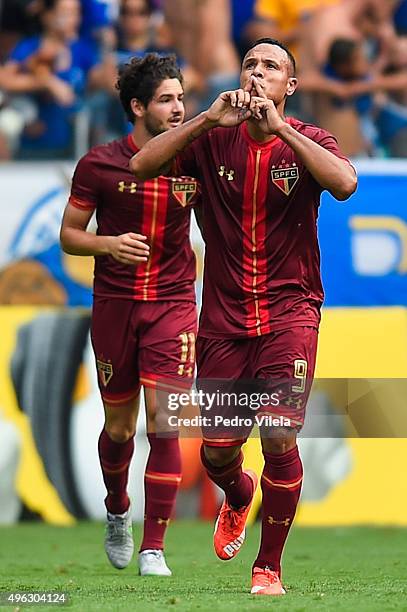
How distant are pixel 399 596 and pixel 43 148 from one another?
274 inches

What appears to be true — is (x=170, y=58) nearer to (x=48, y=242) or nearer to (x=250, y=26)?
(x=48, y=242)

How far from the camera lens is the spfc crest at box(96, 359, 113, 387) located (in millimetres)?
7785

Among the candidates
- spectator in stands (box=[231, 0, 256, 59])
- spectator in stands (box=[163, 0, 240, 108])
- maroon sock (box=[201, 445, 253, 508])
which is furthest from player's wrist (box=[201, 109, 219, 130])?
spectator in stands (box=[231, 0, 256, 59])

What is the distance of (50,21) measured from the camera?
12773mm

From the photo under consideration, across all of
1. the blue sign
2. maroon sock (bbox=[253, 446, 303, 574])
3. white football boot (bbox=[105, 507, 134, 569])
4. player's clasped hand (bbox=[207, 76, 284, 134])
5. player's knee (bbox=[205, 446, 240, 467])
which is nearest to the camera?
player's clasped hand (bbox=[207, 76, 284, 134])

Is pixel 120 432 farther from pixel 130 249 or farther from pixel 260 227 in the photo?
pixel 260 227

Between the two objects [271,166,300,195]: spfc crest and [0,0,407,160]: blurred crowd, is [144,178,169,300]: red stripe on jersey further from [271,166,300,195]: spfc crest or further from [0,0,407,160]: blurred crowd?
[0,0,407,160]: blurred crowd

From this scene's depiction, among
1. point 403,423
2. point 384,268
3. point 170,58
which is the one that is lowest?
point 403,423

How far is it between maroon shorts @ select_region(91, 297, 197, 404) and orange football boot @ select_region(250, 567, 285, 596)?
5.46 ft

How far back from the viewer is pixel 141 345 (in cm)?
767

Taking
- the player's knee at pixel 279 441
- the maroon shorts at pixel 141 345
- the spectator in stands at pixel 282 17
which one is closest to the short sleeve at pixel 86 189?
the maroon shorts at pixel 141 345

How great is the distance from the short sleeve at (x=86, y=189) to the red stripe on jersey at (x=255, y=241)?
1.58 meters

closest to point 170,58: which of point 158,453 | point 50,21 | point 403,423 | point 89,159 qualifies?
point 89,159

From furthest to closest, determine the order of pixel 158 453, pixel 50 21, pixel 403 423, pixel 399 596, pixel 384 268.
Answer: pixel 50 21, pixel 384 268, pixel 403 423, pixel 158 453, pixel 399 596
